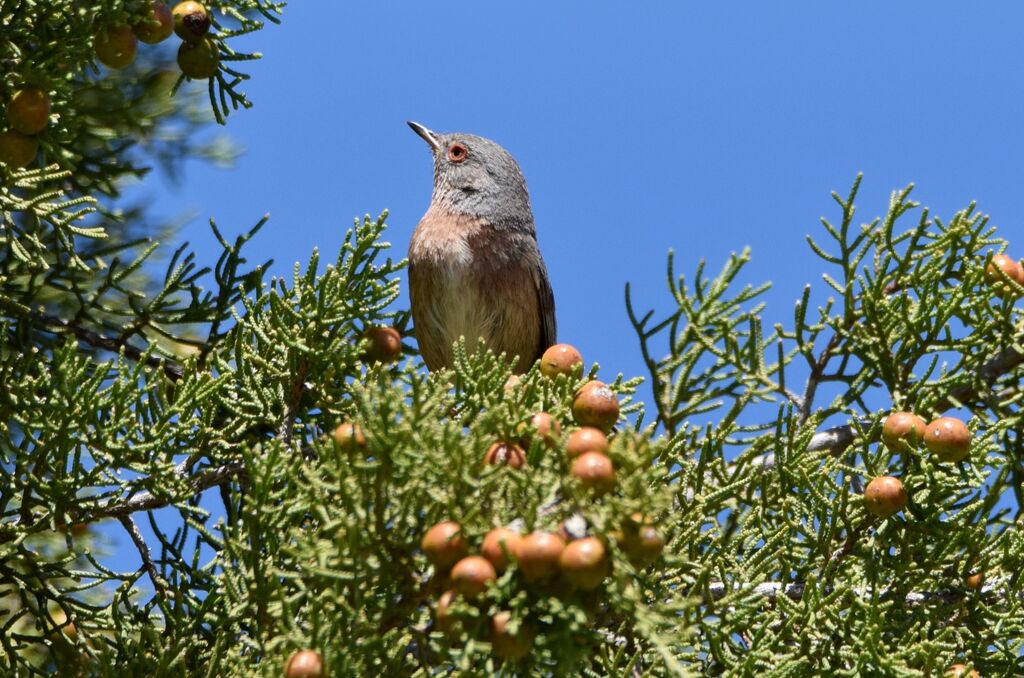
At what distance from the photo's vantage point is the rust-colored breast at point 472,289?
19.0ft

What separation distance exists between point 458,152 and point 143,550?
3564mm

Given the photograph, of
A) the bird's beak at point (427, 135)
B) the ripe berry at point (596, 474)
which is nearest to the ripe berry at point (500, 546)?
the ripe berry at point (596, 474)

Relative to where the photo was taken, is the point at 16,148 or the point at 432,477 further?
the point at 16,148

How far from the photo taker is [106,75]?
17.6ft

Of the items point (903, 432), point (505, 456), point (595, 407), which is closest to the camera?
point (505, 456)

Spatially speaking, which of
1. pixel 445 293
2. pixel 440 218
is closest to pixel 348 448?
pixel 445 293

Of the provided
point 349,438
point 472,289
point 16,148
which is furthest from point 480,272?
point 349,438

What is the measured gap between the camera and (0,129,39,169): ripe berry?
3.92m

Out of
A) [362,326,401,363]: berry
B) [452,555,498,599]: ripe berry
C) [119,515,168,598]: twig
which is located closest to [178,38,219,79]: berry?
[362,326,401,363]: berry

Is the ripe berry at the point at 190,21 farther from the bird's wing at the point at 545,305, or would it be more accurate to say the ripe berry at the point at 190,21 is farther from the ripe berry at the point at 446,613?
the ripe berry at the point at 446,613

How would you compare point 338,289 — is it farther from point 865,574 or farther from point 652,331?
point 865,574

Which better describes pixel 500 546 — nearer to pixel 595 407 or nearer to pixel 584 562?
pixel 584 562

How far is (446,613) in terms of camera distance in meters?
2.51

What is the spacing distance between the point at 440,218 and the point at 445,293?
1.97 ft
